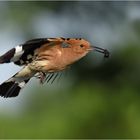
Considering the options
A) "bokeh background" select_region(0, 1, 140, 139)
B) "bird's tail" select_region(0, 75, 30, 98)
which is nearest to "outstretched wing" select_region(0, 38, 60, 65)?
"bird's tail" select_region(0, 75, 30, 98)

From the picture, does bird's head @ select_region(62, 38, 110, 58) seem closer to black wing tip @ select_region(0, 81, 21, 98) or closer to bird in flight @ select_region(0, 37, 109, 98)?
bird in flight @ select_region(0, 37, 109, 98)

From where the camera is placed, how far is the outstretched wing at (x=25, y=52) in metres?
1.53

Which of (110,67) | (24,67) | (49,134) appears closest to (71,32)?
(49,134)

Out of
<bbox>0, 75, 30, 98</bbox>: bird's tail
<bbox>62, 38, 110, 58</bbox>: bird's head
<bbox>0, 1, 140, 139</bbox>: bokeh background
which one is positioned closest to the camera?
<bbox>62, 38, 110, 58</bbox>: bird's head

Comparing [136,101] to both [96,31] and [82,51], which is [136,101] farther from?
[82,51]

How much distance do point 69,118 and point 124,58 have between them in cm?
124

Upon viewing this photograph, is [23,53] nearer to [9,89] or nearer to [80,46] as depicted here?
[80,46]

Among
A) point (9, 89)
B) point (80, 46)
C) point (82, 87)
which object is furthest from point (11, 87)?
point (82, 87)

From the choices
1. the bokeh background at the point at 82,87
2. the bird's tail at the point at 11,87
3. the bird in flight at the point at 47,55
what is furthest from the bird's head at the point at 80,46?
the bokeh background at the point at 82,87

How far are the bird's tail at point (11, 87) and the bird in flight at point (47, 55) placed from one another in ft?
0.33

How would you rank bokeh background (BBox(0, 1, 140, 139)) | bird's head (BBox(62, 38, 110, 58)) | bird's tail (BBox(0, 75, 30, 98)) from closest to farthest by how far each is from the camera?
1. bird's head (BBox(62, 38, 110, 58))
2. bird's tail (BBox(0, 75, 30, 98))
3. bokeh background (BBox(0, 1, 140, 139))

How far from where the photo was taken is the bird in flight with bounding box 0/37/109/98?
4.95ft

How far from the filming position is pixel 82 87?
5.29m

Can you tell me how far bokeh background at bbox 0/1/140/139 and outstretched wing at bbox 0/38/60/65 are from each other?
8.46 feet
